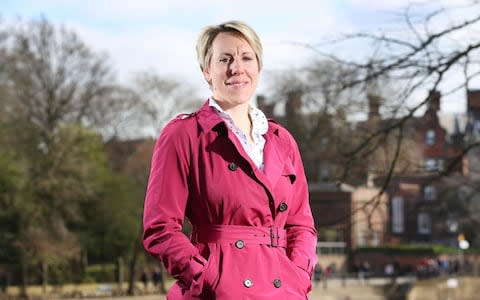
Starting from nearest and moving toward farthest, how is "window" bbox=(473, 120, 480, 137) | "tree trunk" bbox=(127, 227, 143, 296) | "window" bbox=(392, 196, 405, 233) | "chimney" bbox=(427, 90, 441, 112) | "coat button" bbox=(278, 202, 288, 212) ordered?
"coat button" bbox=(278, 202, 288, 212), "chimney" bbox=(427, 90, 441, 112), "window" bbox=(473, 120, 480, 137), "tree trunk" bbox=(127, 227, 143, 296), "window" bbox=(392, 196, 405, 233)

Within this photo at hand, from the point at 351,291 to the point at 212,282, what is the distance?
48.3 m

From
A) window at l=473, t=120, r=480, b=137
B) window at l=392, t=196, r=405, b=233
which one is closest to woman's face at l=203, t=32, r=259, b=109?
window at l=473, t=120, r=480, b=137

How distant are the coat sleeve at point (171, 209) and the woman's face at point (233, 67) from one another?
0.19m

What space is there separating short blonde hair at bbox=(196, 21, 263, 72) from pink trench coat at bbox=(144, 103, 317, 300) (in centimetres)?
21

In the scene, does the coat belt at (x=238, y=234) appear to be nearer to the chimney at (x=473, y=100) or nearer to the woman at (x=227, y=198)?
the woman at (x=227, y=198)

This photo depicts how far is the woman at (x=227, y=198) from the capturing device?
3457 mm

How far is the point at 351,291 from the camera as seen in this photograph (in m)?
51.1

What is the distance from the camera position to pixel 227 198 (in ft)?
11.5

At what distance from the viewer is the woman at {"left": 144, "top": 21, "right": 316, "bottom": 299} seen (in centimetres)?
346

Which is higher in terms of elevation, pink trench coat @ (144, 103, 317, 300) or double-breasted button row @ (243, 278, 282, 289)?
pink trench coat @ (144, 103, 317, 300)

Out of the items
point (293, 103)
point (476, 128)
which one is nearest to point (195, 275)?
point (476, 128)

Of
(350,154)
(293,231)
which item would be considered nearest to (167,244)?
(293,231)

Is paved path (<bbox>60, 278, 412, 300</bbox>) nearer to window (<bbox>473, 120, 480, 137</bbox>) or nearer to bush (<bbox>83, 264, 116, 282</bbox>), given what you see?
bush (<bbox>83, 264, 116, 282</bbox>)

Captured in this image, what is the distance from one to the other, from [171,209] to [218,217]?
156 millimetres
